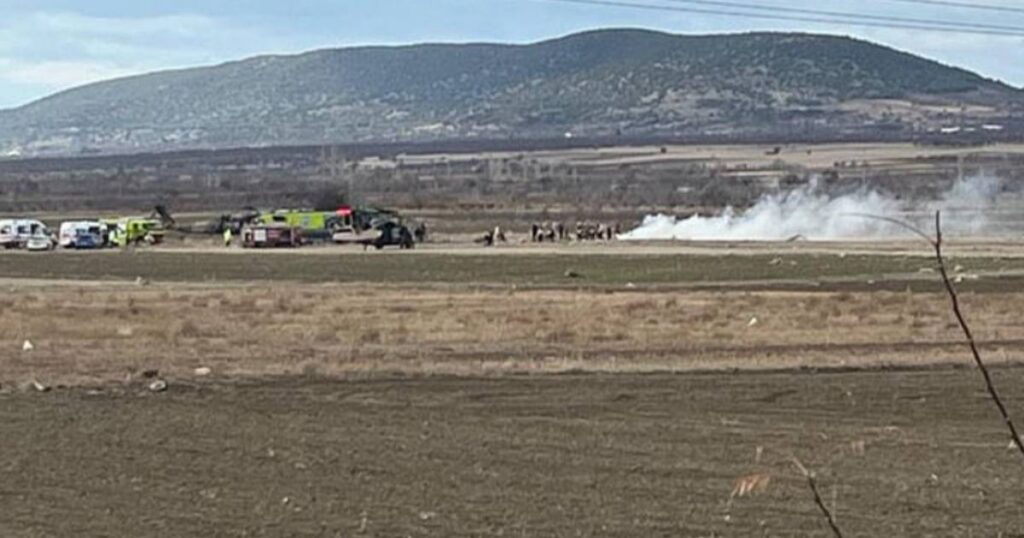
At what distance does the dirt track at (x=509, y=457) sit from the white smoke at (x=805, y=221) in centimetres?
8521

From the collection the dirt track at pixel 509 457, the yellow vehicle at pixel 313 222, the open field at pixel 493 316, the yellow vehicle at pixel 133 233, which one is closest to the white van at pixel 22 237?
the yellow vehicle at pixel 133 233

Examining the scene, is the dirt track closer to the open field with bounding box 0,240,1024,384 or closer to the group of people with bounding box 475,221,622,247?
the open field with bounding box 0,240,1024,384

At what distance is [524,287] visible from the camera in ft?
221

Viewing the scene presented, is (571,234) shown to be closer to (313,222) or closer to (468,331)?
(313,222)

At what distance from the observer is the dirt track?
18516 mm

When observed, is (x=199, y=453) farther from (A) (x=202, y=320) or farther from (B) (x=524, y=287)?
(B) (x=524, y=287)

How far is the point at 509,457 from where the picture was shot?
2341 cm

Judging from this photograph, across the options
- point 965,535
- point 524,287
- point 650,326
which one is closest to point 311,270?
point 524,287

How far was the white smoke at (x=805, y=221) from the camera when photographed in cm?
12244

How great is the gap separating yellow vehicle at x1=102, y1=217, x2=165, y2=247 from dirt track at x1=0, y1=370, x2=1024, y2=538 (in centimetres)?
8770

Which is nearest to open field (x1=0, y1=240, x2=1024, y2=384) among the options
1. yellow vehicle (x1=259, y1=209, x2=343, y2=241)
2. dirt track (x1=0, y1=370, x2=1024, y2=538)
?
dirt track (x1=0, y1=370, x2=1024, y2=538)

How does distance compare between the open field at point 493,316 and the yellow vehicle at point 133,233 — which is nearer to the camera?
the open field at point 493,316

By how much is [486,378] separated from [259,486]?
14035 millimetres

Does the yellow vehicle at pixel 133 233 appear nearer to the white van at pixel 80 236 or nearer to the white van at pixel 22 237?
the white van at pixel 80 236
